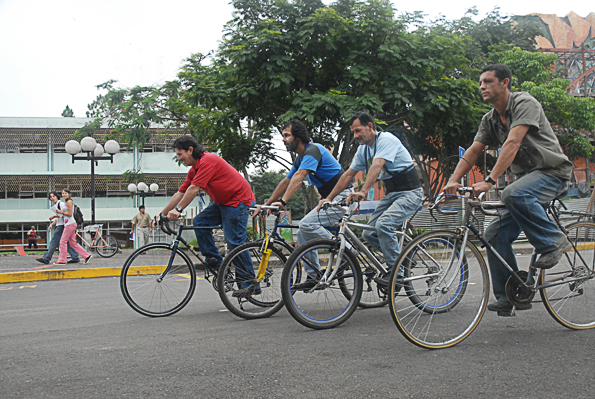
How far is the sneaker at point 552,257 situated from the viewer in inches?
143

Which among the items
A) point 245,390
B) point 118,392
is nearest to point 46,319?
point 118,392

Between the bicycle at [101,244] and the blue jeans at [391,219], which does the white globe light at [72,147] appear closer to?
the bicycle at [101,244]

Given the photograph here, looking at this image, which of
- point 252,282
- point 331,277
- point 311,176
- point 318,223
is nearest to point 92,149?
point 311,176

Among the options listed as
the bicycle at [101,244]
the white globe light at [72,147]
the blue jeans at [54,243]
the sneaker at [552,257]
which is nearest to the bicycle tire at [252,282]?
the sneaker at [552,257]

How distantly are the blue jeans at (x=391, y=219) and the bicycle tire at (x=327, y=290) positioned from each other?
322 mm

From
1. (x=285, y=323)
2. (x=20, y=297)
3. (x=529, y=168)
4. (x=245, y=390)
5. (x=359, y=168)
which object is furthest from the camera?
(x=20, y=297)

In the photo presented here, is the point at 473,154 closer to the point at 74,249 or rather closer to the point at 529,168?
the point at 529,168

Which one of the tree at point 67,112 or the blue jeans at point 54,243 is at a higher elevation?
the tree at point 67,112

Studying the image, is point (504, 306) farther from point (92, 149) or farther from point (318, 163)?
point (92, 149)

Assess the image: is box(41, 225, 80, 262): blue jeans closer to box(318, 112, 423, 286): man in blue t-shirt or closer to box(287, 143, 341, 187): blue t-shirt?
box(287, 143, 341, 187): blue t-shirt

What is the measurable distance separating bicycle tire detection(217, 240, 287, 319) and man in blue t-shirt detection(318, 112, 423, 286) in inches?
29.1

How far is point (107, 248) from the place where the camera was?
16.8 meters

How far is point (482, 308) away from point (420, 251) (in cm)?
59

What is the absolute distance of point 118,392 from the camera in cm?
274
